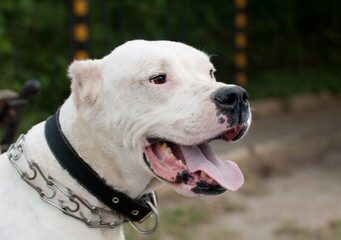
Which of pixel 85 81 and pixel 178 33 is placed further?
pixel 178 33

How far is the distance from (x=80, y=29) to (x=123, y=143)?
4103mm

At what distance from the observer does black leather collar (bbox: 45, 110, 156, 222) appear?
8.08ft

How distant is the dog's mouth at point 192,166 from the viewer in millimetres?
2434

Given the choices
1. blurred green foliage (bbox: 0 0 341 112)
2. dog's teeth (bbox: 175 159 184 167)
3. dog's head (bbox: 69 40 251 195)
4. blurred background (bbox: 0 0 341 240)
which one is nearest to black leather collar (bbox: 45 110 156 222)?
dog's head (bbox: 69 40 251 195)

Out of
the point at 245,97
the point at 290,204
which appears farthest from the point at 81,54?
the point at 245,97

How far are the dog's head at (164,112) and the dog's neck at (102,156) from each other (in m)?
0.02

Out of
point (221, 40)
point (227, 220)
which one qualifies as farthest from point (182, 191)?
point (221, 40)

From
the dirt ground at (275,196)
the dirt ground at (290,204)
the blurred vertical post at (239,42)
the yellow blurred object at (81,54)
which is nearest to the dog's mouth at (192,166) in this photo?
the dirt ground at (275,196)

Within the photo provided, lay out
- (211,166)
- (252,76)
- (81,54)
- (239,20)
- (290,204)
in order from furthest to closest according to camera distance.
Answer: (252,76), (239,20), (81,54), (290,204), (211,166)

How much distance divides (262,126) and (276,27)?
140 inches

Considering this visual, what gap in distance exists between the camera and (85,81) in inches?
100

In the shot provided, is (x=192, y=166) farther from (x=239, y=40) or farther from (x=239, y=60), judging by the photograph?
(x=239, y=40)

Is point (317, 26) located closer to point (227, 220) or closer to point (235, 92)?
point (227, 220)

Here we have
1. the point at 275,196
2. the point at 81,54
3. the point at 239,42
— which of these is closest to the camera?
the point at 275,196
